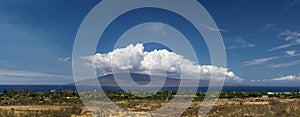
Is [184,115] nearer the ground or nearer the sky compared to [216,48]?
nearer the ground

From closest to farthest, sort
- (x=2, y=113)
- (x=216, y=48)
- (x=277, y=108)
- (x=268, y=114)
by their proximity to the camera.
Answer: (x=216, y=48), (x=268, y=114), (x=277, y=108), (x=2, y=113)

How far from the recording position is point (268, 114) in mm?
24297

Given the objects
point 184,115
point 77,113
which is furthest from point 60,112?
point 184,115

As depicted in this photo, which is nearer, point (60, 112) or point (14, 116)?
point (14, 116)

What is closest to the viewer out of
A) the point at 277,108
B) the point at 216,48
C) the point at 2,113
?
the point at 216,48

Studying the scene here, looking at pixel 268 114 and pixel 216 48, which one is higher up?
pixel 216 48

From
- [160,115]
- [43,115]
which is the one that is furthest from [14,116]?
[160,115]

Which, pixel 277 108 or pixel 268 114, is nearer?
pixel 268 114

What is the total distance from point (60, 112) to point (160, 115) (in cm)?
817

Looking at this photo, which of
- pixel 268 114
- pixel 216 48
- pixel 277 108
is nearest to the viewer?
pixel 216 48

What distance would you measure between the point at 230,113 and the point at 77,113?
12310 mm

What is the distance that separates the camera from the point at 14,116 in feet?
87.5

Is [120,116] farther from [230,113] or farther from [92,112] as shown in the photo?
[230,113]

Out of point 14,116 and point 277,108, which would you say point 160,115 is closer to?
point 277,108
